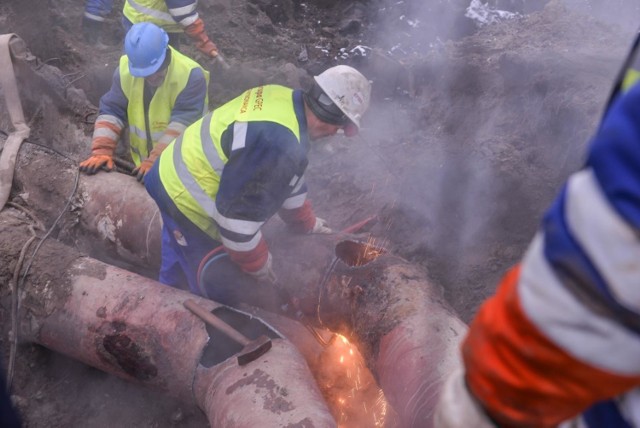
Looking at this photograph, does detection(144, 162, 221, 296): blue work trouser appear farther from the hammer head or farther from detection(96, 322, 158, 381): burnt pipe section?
the hammer head

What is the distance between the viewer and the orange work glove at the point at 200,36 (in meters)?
5.79

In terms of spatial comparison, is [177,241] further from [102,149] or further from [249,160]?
[102,149]

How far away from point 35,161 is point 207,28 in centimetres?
386

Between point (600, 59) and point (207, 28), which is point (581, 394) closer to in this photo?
point (600, 59)

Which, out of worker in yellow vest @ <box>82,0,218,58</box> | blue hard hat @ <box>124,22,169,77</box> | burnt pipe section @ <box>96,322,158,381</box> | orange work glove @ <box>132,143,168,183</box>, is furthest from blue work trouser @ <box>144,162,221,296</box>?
worker in yellow vest @ <box>82,0,218,58</box>

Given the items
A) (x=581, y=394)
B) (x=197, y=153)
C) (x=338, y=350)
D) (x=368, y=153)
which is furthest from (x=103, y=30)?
(x=581, y=394)

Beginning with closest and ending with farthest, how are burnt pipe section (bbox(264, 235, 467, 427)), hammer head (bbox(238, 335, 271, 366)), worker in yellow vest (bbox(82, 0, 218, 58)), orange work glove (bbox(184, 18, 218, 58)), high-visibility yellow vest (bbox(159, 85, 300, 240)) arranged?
1. burnt pipe section (bbox(264, 235, 467, 427))
2. hammer head (bbox(238, 335, 271, 366))
3. high-visibility yellow vest (bbox(159, 85, 300, 240))
4. worker in yellow vest (bbox(82, 0, 218, 58))
5. orange work glove (bbox(184, 18, 218, 58))

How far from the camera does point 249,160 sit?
2986 millimetres

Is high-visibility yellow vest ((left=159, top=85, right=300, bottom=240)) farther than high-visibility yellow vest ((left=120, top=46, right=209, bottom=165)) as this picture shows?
No

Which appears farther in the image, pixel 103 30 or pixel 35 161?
pixel 103 30

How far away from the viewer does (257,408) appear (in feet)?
8.49

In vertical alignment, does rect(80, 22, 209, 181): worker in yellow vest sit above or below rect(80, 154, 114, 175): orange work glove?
above

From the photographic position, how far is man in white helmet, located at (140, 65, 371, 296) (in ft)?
9.80

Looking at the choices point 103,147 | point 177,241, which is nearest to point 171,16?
point 103,147
